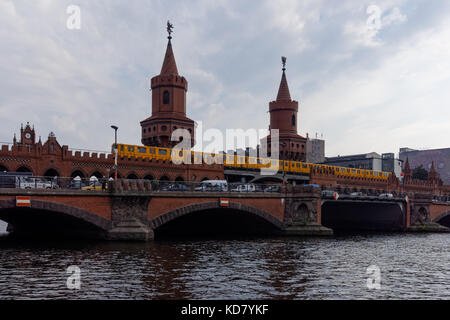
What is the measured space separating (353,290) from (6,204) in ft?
82.7

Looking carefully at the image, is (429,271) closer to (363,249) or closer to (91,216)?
(363,249)

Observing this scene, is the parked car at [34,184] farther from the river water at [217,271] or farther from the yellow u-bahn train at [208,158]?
the yellow u-bahn train at [208,158]

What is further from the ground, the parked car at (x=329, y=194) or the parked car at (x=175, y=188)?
the parked car at (x=175, y=188)

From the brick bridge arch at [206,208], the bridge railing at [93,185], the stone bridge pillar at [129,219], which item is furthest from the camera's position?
the brick bridge arch at [206,208]

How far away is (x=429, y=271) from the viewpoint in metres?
28.7

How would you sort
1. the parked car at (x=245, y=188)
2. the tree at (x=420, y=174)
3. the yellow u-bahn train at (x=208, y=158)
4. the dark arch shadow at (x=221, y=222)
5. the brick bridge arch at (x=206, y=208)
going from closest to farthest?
the brick bridge arch at (x=206, y=208), the dark arch shadow at (x=221, y=222), the parked car at (x=245, y=188), the yellow u-bahn train at (x=208, y=158), the tree at (x=420, y=174)

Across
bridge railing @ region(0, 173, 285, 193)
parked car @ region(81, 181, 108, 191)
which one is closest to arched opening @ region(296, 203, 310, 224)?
bridge railing @ region(0, 173, 285, 193)

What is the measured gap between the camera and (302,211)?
52.1m

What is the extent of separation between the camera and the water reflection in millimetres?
21141

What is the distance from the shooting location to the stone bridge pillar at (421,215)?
69375mm

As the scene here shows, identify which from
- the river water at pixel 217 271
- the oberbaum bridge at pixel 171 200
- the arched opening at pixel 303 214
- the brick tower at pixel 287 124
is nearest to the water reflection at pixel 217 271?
the river water at pixel 217 271

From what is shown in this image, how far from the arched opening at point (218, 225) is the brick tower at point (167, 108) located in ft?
80.2
